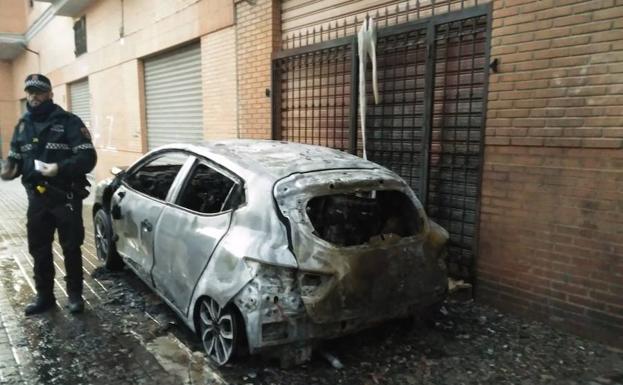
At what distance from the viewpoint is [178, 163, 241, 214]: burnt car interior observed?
361cm

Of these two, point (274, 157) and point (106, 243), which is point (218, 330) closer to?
point (274, 157)

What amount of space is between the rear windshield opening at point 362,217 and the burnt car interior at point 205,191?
2.38ft

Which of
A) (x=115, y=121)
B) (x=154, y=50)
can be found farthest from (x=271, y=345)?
(x=115, y=121)

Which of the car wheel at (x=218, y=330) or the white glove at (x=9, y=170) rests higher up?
the white glove at (x=9, y=170)

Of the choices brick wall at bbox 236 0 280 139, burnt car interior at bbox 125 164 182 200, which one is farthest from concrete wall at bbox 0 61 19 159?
burnt car interior at bbox 125 164 182 200

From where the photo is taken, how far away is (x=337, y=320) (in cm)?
298

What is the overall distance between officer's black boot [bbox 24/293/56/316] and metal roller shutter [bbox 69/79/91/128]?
1200 cm

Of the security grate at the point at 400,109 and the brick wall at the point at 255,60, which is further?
the brick wall at the point at 255,60

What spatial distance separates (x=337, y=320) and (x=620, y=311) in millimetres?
2136

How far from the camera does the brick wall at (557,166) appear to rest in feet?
11.1

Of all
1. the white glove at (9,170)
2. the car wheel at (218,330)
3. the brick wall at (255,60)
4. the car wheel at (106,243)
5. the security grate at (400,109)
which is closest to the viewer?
the car wheel at (218,330)

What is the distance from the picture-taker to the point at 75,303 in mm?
4148

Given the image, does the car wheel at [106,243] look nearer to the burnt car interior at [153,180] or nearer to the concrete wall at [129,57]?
the burnt car interior at [153,180]

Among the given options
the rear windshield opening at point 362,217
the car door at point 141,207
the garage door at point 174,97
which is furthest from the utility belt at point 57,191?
the garage door at point 174,97
